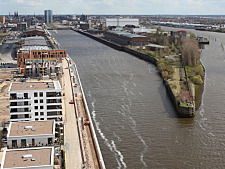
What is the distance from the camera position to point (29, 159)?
25.5ft

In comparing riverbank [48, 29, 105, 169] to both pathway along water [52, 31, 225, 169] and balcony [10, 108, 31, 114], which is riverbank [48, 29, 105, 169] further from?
balcony [10, 108, 31, 114]

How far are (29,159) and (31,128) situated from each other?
2238mm

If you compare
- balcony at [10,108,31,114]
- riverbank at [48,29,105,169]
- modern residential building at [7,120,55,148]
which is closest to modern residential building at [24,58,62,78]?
riverbank at [48,29,105,169]

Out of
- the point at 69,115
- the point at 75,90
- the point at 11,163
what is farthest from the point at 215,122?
the point at 11,163

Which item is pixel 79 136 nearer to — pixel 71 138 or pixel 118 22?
pixel 71 138

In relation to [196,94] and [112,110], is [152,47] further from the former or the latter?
[112,110]

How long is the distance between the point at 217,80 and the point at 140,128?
1014 centimetres

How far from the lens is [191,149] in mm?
10648

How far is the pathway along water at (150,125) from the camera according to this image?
10.0m

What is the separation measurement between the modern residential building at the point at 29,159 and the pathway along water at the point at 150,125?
2.20m

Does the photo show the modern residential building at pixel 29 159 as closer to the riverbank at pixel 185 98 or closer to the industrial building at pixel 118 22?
the riverbank at pixel 185 98

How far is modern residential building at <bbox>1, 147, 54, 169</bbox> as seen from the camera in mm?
7488

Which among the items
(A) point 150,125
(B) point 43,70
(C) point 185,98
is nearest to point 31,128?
(A) point 150,125

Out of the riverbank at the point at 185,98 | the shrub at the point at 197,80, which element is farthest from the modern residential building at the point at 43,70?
the shrub at the point at 197,80
